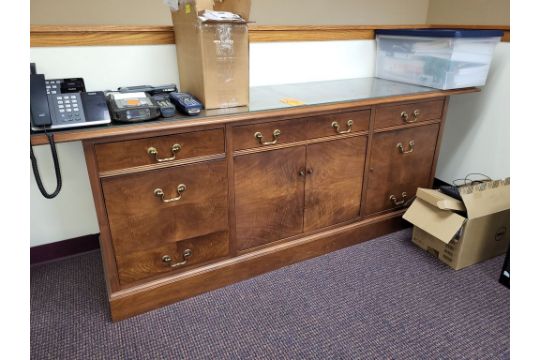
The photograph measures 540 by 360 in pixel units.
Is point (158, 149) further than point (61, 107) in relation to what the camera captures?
Yes

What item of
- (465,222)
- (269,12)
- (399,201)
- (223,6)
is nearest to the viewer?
(223,6)

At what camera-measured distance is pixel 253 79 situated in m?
1.94

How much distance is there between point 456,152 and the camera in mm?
2520

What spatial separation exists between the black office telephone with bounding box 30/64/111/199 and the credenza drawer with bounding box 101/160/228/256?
0.22 metres

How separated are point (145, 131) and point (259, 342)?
922 mm

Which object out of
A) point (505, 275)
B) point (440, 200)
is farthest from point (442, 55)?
point (505, 275)

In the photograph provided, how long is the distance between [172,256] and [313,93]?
1.03 m

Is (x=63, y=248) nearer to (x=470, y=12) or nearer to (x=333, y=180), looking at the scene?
(x=333, y=180)

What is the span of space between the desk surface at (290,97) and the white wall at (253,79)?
10cm

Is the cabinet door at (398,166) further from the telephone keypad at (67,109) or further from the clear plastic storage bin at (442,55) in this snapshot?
the telephone keypad at (67,109)

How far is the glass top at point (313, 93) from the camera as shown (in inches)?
58.2

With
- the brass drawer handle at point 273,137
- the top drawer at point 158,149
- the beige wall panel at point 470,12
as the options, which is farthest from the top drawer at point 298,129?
the beige wall panel at point 470,12

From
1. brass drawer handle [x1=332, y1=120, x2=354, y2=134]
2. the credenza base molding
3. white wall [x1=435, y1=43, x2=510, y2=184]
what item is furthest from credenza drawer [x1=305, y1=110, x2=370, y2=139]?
white wall [x1=435, y1=43, x2=510, y2=184]

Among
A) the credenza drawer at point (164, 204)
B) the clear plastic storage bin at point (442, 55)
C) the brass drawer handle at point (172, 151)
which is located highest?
the clear plastic storage bin at point (442, 55)
